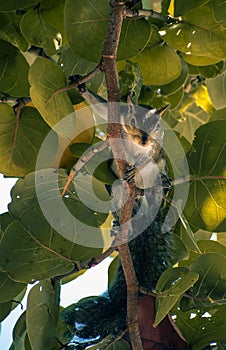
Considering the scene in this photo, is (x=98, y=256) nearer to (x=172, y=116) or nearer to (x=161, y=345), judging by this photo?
(x=161, y=345)

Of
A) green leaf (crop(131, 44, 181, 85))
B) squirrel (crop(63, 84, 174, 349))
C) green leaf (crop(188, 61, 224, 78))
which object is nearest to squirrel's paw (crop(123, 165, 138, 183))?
squirrel (crop(63, 84, 174, 349))

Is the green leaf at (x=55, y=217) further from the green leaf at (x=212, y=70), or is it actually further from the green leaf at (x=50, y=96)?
the green leaf at (x=212, y=70)

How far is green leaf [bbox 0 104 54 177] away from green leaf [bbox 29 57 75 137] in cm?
10

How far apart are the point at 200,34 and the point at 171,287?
27cm

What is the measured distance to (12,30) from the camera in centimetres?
84

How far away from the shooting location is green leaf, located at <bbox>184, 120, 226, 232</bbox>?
77 centimetres

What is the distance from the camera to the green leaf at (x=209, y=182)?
0.77 meters

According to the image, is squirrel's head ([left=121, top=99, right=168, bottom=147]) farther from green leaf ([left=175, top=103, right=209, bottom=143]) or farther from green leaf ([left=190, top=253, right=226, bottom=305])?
green leaf ([left=175, top=103, right=209, bottom=143])

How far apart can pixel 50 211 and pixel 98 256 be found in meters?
0.07

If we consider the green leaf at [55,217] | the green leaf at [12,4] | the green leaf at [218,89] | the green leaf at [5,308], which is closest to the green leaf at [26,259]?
the green leaf at [55,217]

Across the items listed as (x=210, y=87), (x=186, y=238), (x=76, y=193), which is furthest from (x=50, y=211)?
(x=210, y=87)

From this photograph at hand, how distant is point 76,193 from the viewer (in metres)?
0.75

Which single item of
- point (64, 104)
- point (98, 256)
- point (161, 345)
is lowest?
point (161, 345)

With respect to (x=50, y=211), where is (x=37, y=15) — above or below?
above
